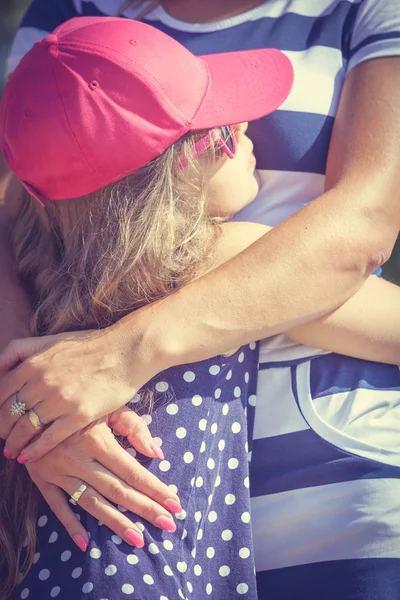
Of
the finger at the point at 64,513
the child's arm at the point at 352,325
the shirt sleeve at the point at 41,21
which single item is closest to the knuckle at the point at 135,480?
the finger at the point at 64,513

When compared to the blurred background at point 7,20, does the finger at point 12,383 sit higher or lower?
higher

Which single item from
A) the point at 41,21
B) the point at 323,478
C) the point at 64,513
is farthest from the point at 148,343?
the point at 41,21

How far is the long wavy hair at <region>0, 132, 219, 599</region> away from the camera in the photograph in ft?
4.92

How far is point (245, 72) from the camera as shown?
170cm

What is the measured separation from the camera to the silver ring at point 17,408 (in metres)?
1.48

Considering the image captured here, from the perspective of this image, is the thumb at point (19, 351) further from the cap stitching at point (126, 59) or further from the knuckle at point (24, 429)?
the cap stitching at point (126, 59)

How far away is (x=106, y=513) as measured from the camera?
4.62ft

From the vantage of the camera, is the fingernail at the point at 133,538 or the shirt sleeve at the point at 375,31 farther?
the shirt sleeve at the point at 375,31

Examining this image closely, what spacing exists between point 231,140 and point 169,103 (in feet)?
0.65

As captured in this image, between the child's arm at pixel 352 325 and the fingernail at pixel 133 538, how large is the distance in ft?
1.74

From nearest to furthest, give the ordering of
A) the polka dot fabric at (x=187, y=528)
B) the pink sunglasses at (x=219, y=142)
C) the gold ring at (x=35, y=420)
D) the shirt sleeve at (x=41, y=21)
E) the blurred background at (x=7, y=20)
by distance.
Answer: the polka dot fabric at (x=187, y=528), the gold ring at (x=35, y=420), the pink sunglasses at (x=219, y=142), the shirt sleeve at (x=41, y=21), the blurred background at (x=7, y=20)

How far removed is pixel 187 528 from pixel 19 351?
0.50 metres

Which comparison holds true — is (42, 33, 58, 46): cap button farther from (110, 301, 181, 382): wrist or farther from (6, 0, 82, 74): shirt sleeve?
(110, 301, 181, 382): wrist

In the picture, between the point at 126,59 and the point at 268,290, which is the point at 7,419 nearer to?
the point at 268,290
